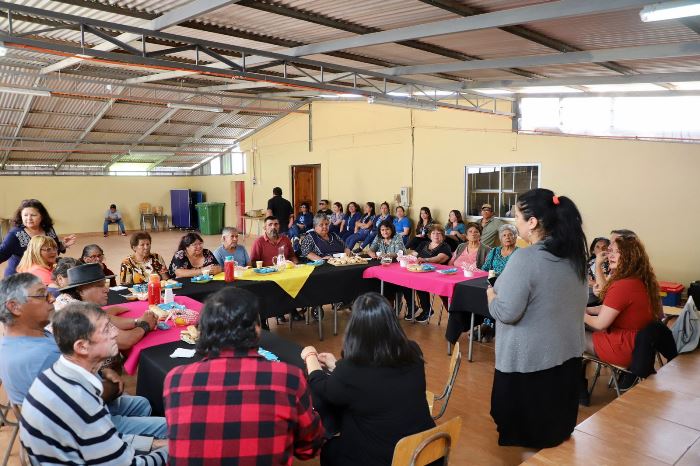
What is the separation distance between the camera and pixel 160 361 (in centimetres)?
253

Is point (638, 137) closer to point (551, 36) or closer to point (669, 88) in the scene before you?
point (669, 88)

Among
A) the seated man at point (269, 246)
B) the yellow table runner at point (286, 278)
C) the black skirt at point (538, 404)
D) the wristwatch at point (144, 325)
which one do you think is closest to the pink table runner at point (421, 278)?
the yellow table runner at point (286, 278)

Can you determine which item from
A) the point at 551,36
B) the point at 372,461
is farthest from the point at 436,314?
the point at 372,461

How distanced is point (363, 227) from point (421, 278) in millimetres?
5766

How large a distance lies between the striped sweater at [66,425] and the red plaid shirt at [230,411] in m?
0.31

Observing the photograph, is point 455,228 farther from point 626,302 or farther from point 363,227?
point 626,302

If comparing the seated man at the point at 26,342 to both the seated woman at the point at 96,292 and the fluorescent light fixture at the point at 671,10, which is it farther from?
the fluorescent light fixture at the point at 671,10

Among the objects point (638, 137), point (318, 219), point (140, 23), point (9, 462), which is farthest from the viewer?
point (638, 137)

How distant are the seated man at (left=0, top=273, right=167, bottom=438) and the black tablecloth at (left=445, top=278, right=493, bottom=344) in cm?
287

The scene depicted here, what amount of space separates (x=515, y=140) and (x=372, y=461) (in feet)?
26.0

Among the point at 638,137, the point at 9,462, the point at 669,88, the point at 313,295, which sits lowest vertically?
the point at 9,462

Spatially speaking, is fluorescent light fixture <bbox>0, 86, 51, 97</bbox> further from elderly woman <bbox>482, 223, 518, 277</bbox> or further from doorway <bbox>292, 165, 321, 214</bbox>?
elderly woman <bbox>482, 223, 518, 277</bbox>

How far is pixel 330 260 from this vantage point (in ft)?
18.1

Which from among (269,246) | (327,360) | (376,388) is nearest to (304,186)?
(269,246)
